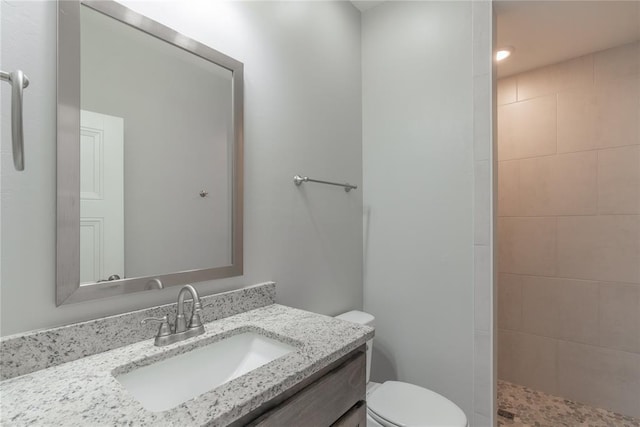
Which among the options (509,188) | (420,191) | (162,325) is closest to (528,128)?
(509,188)

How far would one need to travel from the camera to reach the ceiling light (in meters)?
1.97

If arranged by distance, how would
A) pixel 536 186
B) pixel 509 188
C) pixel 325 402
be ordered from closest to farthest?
pixel 325 402 → pixel 536 186 → pixel 509 188

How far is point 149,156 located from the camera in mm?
1000

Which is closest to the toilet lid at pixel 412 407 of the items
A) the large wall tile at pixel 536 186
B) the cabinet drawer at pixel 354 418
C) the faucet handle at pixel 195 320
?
the cabinet drawer at pixel 354 418

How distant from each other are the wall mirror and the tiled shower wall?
2155 millimetres

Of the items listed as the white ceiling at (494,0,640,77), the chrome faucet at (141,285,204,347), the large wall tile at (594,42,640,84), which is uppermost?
the white ceiling at (494,0,640,77)

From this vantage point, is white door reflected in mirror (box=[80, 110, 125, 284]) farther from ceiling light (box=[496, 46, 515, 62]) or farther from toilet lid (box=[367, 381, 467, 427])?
ceiling light (box=[496, 46, 515, 62])

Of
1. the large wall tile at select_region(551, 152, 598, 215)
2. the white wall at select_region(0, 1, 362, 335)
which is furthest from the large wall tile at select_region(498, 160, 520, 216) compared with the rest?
the white wall at select_region(0, 1, 362, 335)

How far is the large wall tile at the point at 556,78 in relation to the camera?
2062 millimetres

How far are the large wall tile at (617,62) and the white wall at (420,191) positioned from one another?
1170 millimetres

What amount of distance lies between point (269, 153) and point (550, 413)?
2.42 m

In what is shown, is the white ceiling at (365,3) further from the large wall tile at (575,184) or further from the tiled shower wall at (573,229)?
the large wall tile at (575,184)

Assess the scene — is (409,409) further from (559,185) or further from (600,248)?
(559,185)

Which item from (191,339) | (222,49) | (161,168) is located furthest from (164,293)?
(222,49)
